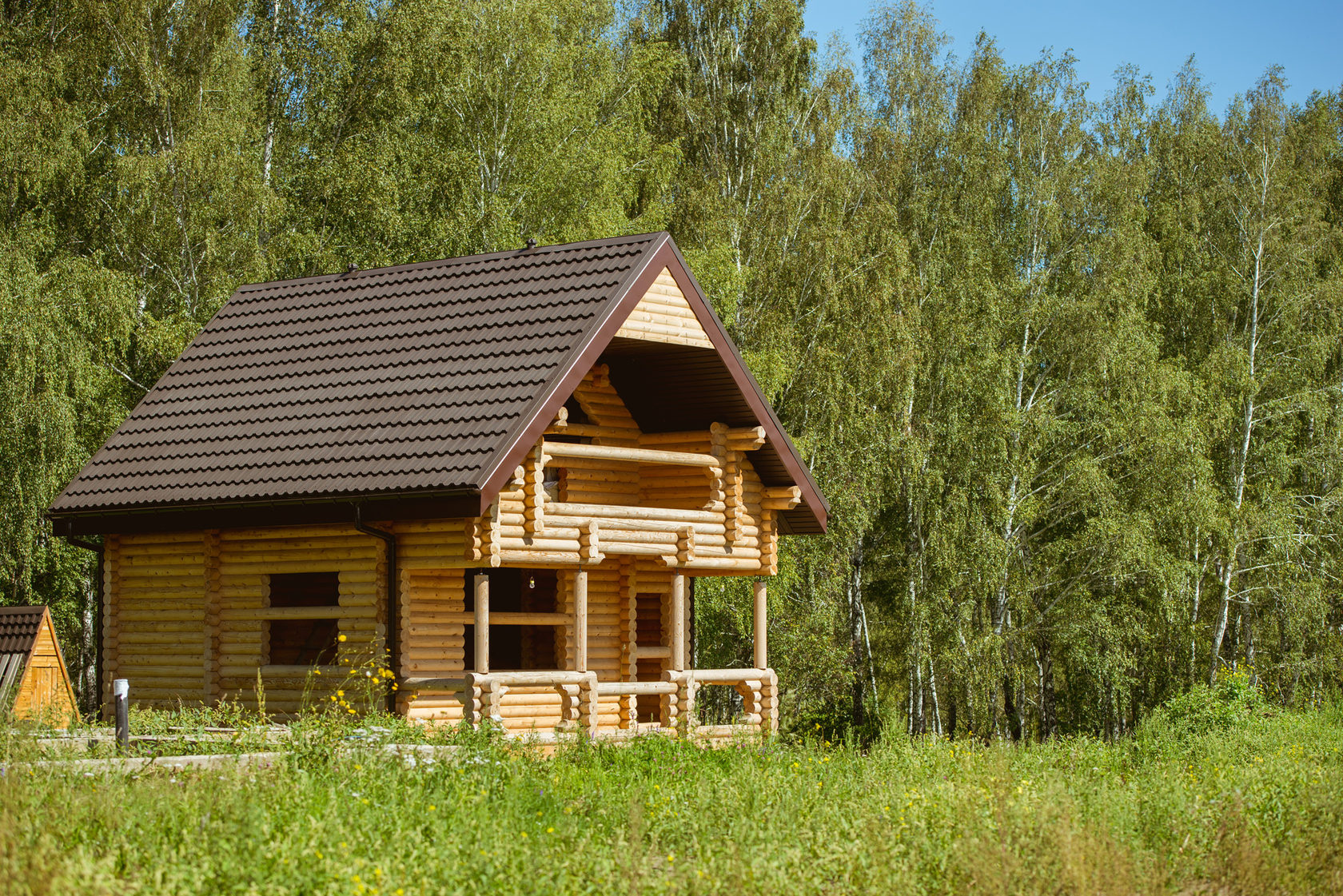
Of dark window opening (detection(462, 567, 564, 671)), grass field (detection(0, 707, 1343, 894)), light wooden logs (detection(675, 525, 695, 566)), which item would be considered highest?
light wooden logs (detection(675, 525, 695, 566))

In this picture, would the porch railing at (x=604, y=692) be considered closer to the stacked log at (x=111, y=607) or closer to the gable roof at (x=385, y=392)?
the gable roof at (x=385, y=392)

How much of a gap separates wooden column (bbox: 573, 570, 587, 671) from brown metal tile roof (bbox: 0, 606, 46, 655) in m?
9.59

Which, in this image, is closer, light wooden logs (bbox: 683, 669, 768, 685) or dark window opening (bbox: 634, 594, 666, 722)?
light wooden logs (bbox: 683, 669, 768, 685)

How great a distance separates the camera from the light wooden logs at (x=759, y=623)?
1891cm

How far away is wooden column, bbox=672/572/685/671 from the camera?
17969mm

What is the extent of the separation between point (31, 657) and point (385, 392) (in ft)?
27.2

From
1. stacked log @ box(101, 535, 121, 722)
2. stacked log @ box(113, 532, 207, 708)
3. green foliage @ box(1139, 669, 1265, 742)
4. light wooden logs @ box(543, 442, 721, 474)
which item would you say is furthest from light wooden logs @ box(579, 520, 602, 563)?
green foliage @ box(1139, 669, 1265, 742)

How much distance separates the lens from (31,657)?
2181 cm

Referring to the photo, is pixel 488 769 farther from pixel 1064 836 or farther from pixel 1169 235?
pixel 1169 235

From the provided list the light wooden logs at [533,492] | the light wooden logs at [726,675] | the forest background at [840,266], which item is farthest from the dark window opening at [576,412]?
the forest background at [840,266]

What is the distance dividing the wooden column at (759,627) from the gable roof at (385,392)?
1.22m

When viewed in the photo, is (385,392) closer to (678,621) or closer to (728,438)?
(728,438)

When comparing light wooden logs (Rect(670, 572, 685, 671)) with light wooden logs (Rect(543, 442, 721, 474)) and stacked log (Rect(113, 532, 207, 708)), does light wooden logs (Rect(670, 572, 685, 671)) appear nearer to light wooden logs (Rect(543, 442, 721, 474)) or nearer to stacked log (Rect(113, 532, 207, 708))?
light wooden logs (Rect(543, 442, 721, 474))

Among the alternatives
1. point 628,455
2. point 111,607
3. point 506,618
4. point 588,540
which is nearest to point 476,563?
point 588,540
